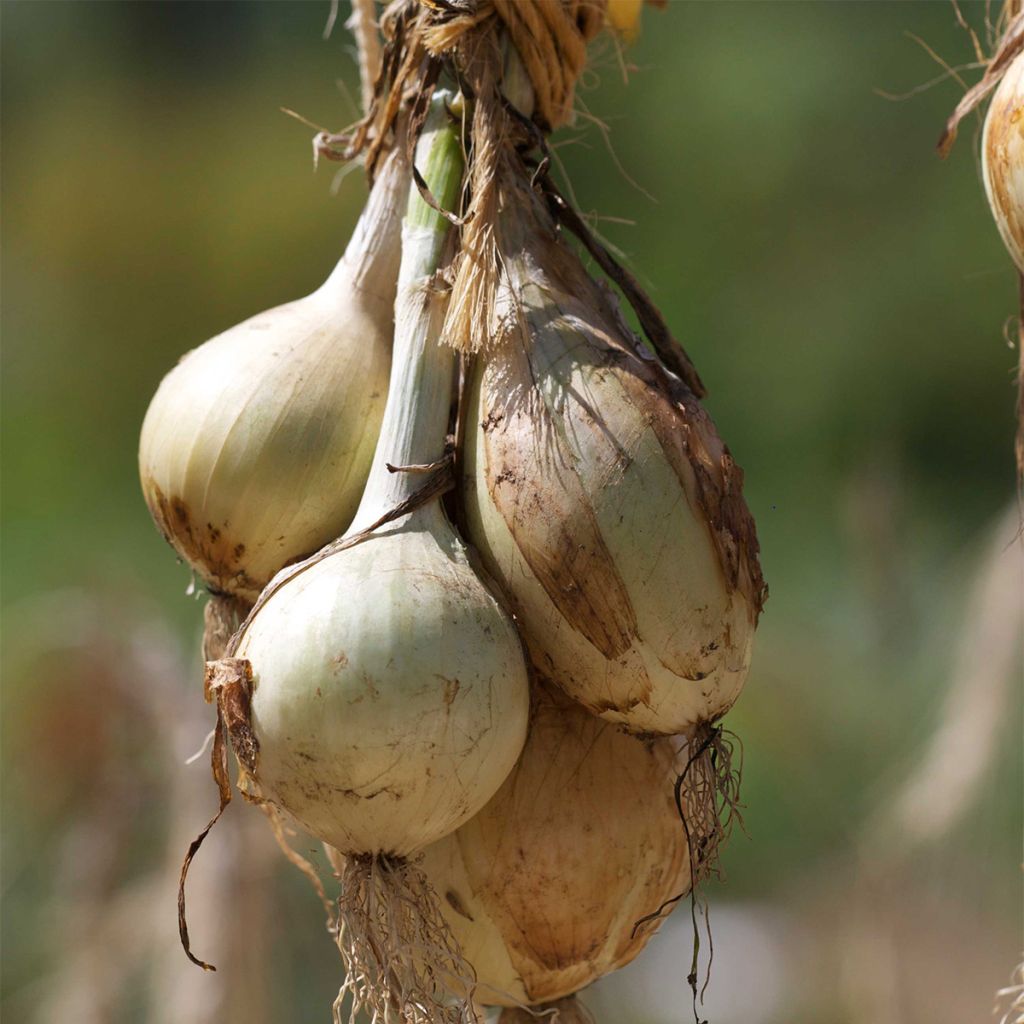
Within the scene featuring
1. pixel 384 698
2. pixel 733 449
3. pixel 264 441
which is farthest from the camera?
pixel 733 449

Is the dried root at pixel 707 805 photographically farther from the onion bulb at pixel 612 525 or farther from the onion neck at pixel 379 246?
the onion neck at pixel 379 246

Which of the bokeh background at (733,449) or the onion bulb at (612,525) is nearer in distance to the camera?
the onion bulb at (612,525)

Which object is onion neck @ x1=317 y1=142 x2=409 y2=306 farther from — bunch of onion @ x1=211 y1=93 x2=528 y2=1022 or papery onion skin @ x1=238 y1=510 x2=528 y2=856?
papery onion skin @ x1=238 y1=510 x2=528 y2=856

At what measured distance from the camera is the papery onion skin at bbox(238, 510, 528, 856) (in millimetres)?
653

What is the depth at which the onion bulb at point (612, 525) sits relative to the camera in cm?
69

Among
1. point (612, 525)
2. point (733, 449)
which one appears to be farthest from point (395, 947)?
point (733, 449)

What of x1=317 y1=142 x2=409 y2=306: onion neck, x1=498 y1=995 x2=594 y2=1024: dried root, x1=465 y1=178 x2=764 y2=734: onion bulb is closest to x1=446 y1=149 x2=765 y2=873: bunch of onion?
x1=465 y1=178 x2=764 y2=734: onion bulb

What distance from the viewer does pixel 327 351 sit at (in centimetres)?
81

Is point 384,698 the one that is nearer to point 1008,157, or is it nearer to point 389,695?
point 389,695

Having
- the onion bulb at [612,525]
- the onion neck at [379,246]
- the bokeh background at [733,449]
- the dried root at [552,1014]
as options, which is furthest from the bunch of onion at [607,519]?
the bokeh background at [733,449]

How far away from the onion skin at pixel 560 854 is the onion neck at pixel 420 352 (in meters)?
0.16

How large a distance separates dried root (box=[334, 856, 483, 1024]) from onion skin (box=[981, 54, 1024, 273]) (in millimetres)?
501

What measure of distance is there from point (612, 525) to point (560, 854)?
0.74 ft

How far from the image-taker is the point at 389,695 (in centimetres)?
65
